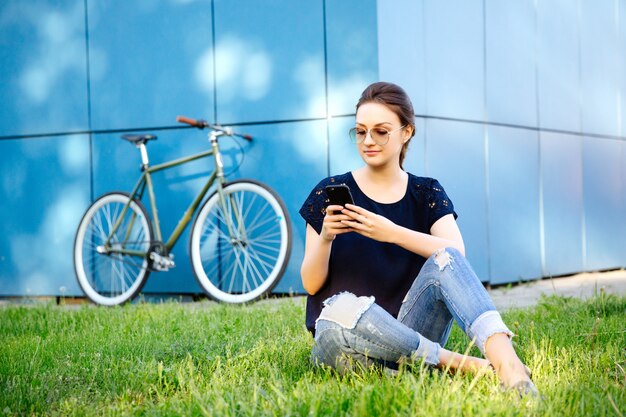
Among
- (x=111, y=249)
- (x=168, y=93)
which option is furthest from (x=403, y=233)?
(x=168, y=93)

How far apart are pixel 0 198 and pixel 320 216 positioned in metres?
5.12

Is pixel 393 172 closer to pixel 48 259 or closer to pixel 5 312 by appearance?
pixel 5 312

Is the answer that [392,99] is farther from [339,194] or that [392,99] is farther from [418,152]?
[418,152]

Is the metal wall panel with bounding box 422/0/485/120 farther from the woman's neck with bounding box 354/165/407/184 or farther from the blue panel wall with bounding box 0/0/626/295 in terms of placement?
the woman's neck with bounding box 354/165/407/184

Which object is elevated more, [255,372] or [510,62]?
[510,62]

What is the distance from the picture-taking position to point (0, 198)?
285 inches

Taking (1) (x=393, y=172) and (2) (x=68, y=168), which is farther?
(2) (x=68, y=168)

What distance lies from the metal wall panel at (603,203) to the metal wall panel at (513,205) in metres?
1.25

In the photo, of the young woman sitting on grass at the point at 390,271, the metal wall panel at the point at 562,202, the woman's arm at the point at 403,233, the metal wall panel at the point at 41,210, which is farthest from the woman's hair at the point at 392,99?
the metal wall panel at the point at 562,202

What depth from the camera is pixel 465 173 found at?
21.8 ft

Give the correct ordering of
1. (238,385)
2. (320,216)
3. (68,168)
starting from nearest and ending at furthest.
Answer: (238,385), (320,216), (68,168)

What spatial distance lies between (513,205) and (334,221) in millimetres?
4800

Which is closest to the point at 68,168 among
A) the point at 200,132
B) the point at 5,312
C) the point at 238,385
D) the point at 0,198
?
the point at 0,198

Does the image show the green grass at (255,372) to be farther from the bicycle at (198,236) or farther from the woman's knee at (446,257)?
the bicycle at (198,236)
